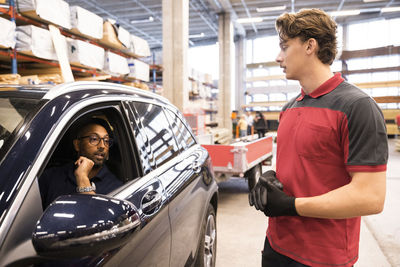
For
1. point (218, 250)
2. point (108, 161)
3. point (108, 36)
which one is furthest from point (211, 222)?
point (108, 36)

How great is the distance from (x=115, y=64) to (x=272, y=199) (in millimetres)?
6191

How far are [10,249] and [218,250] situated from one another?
9.32 feet

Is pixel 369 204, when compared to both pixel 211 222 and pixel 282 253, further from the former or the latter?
pixel 211 222

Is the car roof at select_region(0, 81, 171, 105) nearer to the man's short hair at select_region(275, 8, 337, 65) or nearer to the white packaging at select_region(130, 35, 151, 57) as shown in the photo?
the man's short hair at select_region(275, 8, 337, 65)

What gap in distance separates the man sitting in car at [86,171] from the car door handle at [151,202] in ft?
0.90

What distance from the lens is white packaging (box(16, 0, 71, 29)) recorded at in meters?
4.68

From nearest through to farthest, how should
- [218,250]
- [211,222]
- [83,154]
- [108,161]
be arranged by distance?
[83,154]
[108,161]
[211,222]
[218,250]

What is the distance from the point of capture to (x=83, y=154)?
1756 mm

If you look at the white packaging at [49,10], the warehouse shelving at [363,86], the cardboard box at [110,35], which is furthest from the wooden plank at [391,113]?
the white packaging at [49,10]

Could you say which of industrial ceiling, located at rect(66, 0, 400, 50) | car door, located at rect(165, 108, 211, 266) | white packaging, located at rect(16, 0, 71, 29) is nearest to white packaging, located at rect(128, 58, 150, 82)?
white packaging, located at rect(16, 0, 71, 29)

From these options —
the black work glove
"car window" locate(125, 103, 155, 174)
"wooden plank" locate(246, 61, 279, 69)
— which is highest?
"wooden plank" locate(246, 61, 279, 69)

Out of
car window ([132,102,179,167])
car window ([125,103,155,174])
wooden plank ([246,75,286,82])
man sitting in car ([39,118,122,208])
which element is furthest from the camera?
wooden plank ([246,75,286,82])

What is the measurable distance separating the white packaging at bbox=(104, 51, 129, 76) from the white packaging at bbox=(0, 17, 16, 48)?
2.22 metres

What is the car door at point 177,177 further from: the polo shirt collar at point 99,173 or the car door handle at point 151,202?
the polo shirt collar at point 99,173
